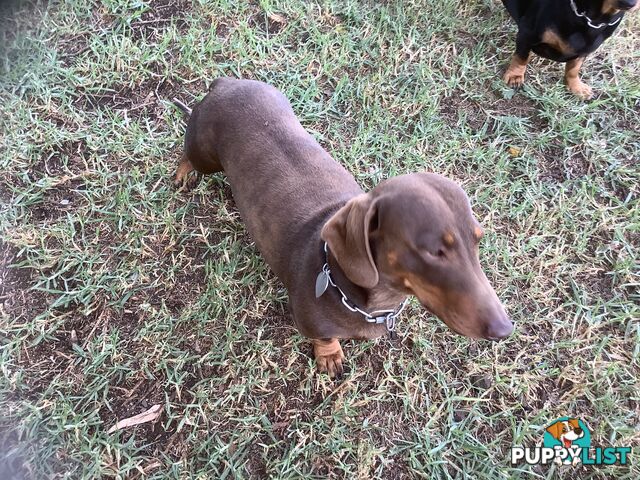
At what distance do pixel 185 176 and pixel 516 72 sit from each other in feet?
9.00

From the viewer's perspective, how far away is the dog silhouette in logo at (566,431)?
3.02 m

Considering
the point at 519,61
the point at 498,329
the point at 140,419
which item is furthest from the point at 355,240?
the point at 519,61

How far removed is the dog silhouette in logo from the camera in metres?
A: 3.02

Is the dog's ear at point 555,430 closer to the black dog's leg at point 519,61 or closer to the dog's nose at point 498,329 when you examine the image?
the dog's nose at point 498,329

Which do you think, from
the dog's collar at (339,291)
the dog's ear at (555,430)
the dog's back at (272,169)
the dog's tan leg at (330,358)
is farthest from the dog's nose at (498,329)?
the dog's ear at (555,430)

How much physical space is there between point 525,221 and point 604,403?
129cm

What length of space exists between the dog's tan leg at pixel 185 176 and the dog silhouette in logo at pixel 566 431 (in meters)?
2.88

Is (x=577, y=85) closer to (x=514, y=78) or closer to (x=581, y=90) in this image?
(x=581, y=90)

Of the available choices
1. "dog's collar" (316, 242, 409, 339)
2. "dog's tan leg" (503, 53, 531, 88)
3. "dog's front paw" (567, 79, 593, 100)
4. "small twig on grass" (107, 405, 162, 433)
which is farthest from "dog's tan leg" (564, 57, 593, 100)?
"small twig on grass" (107, 405, 162, 433)

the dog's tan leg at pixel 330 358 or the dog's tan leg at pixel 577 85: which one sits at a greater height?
the dog's tan leg at pixel 577 85

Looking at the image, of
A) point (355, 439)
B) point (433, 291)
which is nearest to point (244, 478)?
point (355, 439)

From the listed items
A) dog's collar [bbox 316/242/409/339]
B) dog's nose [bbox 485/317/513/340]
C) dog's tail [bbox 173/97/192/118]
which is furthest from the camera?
dog's tail [bbox 173/97/192/118]

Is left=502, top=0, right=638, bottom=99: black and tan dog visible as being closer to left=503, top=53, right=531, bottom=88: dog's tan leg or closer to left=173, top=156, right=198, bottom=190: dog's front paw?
left=503, top=53, right=531, bottom=88: dog's tan leg

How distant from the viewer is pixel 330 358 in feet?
10.3
